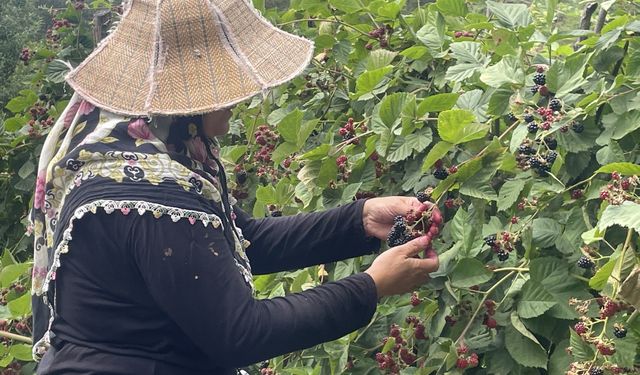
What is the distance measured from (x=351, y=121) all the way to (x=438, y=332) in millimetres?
734

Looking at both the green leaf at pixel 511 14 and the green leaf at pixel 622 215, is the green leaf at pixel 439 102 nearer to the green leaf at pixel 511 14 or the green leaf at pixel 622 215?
the green leaf at pixel 511 14

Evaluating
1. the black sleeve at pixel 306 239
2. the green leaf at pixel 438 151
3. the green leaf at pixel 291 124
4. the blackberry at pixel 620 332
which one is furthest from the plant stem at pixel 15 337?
the blackberry at pixel 620 332

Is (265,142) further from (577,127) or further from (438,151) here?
(577,127)

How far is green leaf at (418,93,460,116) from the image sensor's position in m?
1.93

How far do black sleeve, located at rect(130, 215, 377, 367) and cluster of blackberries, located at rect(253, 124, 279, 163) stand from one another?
43.4 inches

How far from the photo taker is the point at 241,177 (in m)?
2.93

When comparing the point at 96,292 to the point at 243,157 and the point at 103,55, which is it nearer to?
the point at 103,55

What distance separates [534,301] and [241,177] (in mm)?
1481

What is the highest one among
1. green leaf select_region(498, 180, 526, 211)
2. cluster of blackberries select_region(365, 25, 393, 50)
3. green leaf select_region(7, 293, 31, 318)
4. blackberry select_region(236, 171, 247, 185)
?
cluster of blackberries select_region(365, 25, 393, 50)

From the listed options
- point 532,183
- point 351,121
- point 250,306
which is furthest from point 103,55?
point 532,183

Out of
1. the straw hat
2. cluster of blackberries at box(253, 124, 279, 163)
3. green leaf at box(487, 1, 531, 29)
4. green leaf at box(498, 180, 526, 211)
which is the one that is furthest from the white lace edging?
cluster of blackberries at box(253, 124, 279, 163)

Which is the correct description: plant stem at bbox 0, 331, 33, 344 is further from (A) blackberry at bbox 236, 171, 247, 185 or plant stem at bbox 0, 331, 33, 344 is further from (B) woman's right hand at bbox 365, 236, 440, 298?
(B) woman's right hand at bbox 365, 236, 440, 298

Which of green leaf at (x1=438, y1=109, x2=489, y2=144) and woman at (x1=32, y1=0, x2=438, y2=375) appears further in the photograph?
Result: green leaf at (x1=438, y1=109, x2=489, y2=144)

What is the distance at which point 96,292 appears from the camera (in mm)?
1663
